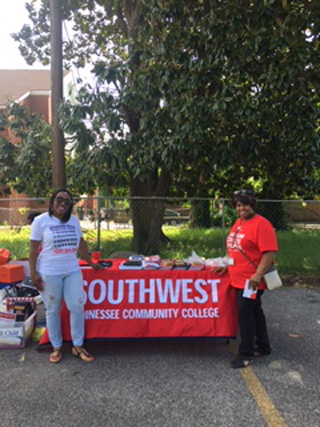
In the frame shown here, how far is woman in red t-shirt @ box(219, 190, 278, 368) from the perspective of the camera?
363cm

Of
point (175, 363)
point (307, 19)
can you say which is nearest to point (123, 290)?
point (175, 363)

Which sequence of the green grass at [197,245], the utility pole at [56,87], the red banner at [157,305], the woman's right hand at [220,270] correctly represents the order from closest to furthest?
the red banner at [157,305], the woman's right hand at [220,270], the utility pole at [56,87], the green grass at [197,245]

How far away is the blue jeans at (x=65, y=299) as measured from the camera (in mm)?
3812

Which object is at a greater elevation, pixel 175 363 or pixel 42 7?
pixel 42 7

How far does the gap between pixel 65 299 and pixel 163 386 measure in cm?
126

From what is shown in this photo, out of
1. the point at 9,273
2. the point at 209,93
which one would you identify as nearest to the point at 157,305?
the point at 9,273

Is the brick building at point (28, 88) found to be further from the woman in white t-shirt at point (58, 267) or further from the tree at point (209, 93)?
the woman in white t-shirt at point (58, 267)

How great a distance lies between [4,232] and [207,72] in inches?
298

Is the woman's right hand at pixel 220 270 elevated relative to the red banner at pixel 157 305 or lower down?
elevated

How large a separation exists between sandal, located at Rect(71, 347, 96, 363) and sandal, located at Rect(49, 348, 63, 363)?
0.46 feet

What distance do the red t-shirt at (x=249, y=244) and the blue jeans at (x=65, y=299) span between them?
61.6 inches

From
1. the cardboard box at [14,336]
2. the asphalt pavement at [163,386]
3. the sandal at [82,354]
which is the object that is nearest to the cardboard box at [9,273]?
the cardboard box at [14,336]

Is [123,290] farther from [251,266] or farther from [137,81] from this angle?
[137,81]

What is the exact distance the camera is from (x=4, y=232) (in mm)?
11234
